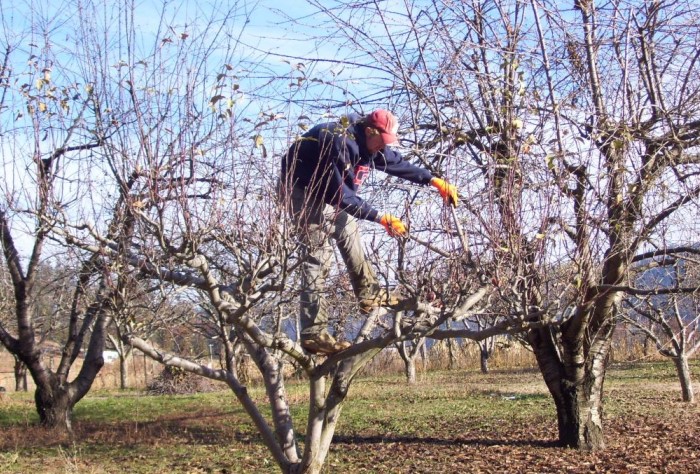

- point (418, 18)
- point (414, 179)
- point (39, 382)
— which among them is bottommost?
point (39, 382)

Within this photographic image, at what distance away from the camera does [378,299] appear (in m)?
4.34

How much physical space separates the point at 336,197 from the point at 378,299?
2.10 ft

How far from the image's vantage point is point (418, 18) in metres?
5.93

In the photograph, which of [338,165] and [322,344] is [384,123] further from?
[322,344]

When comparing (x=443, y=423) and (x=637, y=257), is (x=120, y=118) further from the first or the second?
(x=443, y=423)

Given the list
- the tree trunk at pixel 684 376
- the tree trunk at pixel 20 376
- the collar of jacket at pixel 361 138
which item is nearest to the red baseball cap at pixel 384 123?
the collar of jacket at pixel 361 138

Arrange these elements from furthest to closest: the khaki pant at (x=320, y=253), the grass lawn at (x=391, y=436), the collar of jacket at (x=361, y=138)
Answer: the grass lawn at (x=391, y=436) → the collar of jacket at (x=361, y=138) → the khaki pant at (x=320, y=253)

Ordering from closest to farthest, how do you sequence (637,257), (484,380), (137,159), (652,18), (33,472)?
(137,159), (652,18), (637,257), (33,472), (484,380)

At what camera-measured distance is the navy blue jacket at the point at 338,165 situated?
4172 mm

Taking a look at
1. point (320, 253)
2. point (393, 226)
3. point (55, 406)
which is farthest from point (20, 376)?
point (393, 226)

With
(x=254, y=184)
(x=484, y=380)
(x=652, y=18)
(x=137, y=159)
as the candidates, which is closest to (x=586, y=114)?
(x=652, y=18)

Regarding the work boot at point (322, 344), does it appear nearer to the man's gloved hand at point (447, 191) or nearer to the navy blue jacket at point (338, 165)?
the navy blue jacket at point (338, 165)

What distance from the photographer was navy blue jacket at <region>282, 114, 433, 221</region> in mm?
4172

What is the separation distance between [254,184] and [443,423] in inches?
276
